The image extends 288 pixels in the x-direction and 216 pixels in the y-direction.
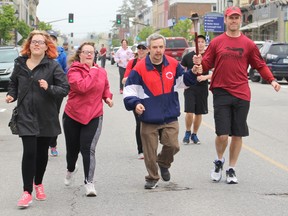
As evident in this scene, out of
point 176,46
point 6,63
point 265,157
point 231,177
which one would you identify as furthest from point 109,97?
point 176,46

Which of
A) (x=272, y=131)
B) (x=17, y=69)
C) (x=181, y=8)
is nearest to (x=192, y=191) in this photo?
(x=17, y=69)

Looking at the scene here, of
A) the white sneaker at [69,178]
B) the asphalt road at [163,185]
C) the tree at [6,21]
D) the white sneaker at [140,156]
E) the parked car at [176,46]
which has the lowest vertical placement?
the asphalt road at [163,185]

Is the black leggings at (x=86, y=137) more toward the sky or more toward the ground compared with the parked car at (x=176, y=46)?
more toward the ground

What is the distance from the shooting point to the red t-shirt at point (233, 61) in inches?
293

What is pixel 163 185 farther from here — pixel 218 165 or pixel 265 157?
pixel 265 157

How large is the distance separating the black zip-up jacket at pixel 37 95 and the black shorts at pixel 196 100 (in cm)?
439

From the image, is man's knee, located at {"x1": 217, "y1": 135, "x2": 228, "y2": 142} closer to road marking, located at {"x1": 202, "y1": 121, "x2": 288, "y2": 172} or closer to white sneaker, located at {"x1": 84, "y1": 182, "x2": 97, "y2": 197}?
road marking, located at {"x1": 202, "y1": 121, "x2": 288, "y2": 172}

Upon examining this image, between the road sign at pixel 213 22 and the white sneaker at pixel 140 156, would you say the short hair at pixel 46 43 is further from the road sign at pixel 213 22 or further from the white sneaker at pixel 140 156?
the road sign at pixel 213 22

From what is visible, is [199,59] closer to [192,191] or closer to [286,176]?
[192,191]

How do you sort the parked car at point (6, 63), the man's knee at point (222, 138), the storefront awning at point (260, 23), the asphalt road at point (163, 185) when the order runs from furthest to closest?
the storefront awning at point (260, 23), the parked car at point (6, 63), the man's knee at point (222, 138), the asphalt road at point (163, 185)

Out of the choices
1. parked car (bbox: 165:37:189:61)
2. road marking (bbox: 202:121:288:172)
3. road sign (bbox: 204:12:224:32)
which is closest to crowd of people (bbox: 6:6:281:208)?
road marking (bbox: 202:121:288:172)

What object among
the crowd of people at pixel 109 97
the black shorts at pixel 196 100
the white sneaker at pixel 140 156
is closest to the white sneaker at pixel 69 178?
the crowd of people at pixel 109 97

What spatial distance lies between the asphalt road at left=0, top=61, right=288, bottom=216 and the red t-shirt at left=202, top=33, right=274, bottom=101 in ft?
3.83

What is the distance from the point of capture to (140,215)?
20.4 feet
